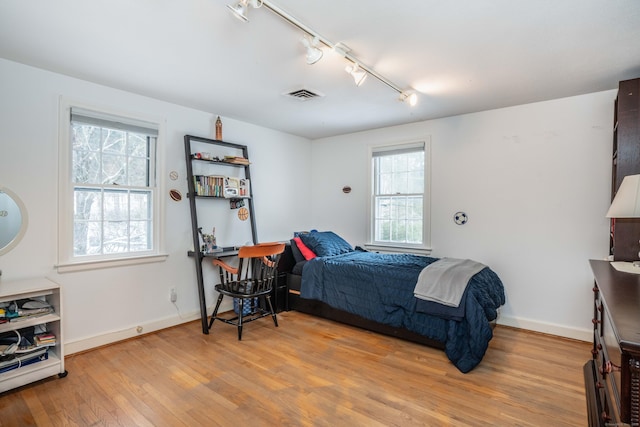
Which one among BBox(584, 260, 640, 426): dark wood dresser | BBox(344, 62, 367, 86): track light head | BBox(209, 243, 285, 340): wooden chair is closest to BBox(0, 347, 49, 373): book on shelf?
BBox(209, 243, 285, 340): wooden chair

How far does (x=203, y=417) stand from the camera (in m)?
2.04

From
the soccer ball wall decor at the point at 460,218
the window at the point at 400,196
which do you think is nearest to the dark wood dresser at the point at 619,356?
the soccer ball wall decor at the point at 460,218

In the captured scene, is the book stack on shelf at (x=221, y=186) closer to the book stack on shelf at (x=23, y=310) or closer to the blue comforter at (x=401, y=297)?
the blue comforter at (x=401, y=297)

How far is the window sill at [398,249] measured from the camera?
4285mm

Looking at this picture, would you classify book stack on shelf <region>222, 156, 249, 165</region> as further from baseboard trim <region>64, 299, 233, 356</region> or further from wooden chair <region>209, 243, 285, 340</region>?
baseboard trim <region>64, 299, 233, 356</region>

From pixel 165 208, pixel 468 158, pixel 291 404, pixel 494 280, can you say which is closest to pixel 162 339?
pixel 165 208

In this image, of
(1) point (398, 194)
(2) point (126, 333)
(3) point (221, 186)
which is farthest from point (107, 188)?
(1) point (398, 194)

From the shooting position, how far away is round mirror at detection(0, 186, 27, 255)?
101 inches

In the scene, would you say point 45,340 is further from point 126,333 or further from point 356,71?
point 356,71

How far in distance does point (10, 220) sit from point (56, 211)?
0.30m

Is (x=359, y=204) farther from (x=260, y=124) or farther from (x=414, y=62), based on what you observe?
(x=414, y=62)

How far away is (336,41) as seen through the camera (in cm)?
224

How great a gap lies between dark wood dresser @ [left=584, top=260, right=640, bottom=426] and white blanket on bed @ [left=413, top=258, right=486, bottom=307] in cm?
100

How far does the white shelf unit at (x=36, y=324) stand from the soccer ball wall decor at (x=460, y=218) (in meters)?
4.01
